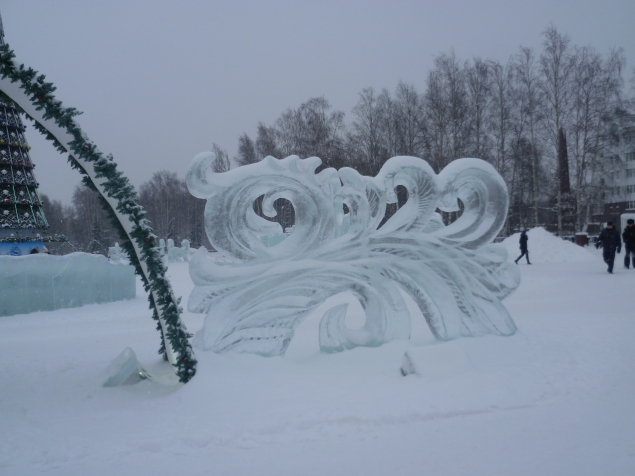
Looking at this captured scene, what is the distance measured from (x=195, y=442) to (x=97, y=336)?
17.4ft

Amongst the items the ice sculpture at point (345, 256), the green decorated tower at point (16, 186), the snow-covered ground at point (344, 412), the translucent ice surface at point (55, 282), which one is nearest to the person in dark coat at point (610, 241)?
the snow-covered ground at point (344, 412)

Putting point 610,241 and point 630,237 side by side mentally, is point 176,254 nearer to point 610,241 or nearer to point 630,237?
point 610,241

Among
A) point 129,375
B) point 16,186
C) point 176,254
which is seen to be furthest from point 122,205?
point 176,254

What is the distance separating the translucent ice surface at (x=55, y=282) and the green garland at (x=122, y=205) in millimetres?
7723

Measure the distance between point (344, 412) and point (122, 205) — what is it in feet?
9.58

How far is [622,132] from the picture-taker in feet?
87.5

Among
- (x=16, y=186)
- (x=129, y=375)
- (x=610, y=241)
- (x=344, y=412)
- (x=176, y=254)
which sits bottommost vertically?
(x=344, y=412)

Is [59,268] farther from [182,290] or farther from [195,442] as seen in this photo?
[195,442]

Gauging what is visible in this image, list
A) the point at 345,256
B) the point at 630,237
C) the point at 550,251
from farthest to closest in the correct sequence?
the point at 550,251 → the point at 630,237 → the point at 345,256

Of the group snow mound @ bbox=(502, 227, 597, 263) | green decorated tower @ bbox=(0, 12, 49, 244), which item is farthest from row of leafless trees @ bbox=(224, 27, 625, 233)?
green decorated tower @ bbox=(0, 12, 49, 244)

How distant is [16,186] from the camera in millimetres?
19484

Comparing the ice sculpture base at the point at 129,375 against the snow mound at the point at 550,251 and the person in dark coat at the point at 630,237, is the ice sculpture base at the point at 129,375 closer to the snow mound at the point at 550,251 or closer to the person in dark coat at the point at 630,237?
the person in dark coat at the point at 630,237

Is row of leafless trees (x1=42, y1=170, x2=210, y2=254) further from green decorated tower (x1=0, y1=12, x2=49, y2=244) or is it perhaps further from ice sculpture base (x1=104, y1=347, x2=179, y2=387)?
ice sculpture base (x1=104, y1=347, x2=179, y2=387)

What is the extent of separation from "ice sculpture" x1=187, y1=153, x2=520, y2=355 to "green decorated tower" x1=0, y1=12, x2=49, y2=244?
56.6 ft
